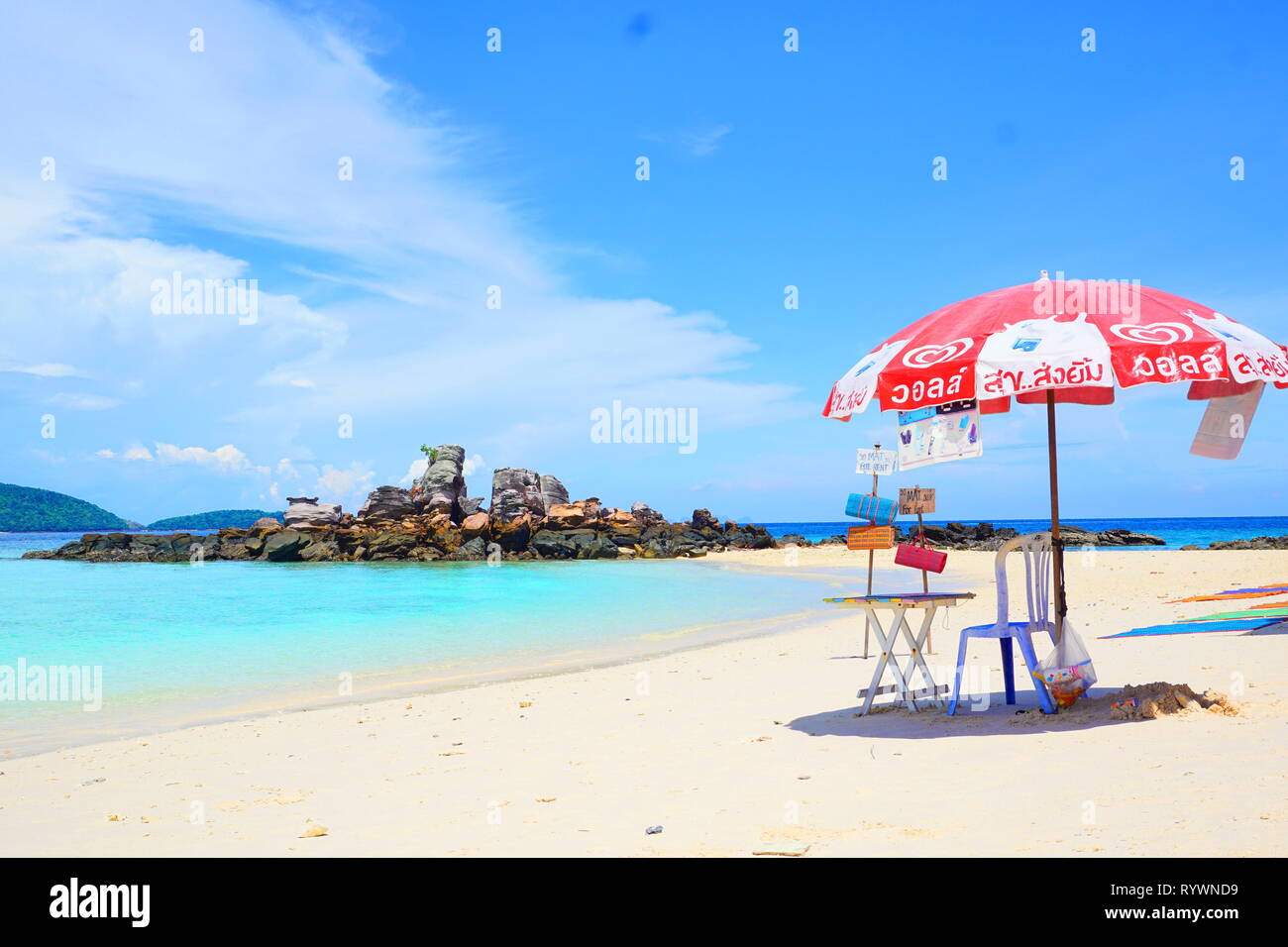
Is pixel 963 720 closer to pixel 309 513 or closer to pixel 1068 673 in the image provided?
pixel 1068 673

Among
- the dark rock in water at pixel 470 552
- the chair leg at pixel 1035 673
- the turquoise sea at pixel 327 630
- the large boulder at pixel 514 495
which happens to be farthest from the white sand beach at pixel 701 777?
the large boulder at pixel 514 495

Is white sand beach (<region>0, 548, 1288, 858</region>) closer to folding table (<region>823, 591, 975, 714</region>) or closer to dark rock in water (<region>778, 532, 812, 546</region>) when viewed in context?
folding table (<region>823, 591, 975, 714</region>)

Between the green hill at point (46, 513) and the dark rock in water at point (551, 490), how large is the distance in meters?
118

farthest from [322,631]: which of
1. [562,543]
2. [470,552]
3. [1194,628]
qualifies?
[562,543]

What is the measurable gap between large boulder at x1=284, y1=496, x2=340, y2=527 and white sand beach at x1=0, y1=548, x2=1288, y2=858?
5000 centimetres

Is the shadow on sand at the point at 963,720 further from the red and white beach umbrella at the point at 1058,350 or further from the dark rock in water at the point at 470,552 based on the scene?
the dark rock in water at the point at 470,552

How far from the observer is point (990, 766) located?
5422 mm

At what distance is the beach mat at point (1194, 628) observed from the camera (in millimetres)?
10922

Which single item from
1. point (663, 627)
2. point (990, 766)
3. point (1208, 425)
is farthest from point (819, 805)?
point (663, 627)

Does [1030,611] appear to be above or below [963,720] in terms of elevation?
above

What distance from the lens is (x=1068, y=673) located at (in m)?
6.73

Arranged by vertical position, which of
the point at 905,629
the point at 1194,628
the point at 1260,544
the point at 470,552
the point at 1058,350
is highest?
the point at 1058,350

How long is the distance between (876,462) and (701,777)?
540 centimetres
